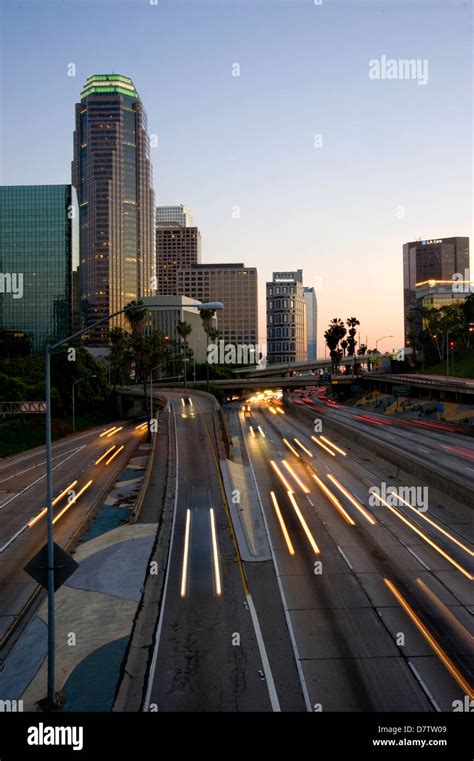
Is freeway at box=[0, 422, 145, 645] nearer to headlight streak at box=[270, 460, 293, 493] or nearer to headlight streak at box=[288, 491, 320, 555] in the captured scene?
headlight streak at box=[288, 491, 320, 555]

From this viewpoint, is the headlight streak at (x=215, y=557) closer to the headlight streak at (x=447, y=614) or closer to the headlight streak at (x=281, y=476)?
the headlight streak at (x=447, y=614)

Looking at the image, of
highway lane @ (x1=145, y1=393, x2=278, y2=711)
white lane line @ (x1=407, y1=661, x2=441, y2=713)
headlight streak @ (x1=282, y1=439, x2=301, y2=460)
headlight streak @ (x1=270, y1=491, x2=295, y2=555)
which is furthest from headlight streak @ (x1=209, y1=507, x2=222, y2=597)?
headlight streak @ (x1=282, y1=439, x2=301, y2=460)

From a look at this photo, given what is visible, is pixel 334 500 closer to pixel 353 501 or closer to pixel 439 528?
pixel 353 501

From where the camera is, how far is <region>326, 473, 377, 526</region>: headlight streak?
29.2m

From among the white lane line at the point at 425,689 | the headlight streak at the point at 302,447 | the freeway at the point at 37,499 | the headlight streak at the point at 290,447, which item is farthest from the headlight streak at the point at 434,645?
the headlight streak at the point at 302,447

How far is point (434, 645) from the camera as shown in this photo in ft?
50.2

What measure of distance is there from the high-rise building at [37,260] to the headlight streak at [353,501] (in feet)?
547

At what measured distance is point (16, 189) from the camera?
188 m

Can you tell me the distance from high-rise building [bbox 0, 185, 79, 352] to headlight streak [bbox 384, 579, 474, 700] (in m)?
185

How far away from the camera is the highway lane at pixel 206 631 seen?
13.0 meters

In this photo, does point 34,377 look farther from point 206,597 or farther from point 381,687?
point 381,687

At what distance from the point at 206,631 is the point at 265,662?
2.59 meters

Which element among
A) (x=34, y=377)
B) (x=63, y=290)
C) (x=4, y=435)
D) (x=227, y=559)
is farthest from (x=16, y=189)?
(x=227, y=559)
